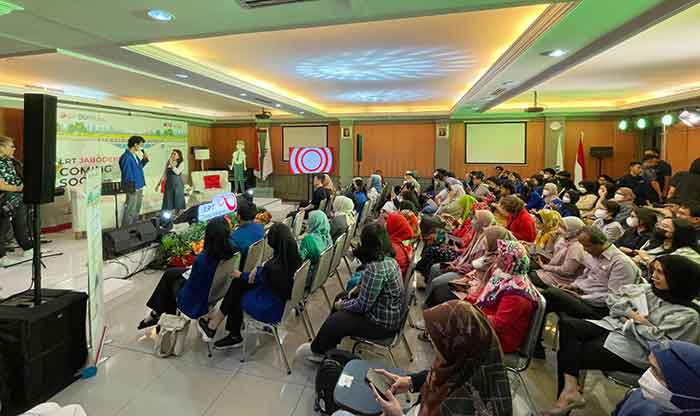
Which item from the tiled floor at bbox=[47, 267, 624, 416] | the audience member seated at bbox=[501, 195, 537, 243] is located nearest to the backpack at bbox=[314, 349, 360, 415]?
the tiled floor at bbox=[47, 267, 624, 416]

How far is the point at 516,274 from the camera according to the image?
7.64 feet

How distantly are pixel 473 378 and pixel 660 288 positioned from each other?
1.50 meters

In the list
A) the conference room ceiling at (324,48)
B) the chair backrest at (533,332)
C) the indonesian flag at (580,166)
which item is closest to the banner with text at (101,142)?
the conference room ceiling at (324,48)

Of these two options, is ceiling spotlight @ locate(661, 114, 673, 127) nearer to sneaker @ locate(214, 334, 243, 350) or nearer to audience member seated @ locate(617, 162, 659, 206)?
audience member seated @ locate(617, 162, 659, 206)

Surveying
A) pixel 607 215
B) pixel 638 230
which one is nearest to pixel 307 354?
pixel 638 230

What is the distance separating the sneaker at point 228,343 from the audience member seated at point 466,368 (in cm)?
215

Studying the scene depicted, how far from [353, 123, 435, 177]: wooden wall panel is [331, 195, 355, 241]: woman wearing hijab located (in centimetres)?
630

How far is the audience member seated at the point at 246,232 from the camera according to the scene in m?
3.70

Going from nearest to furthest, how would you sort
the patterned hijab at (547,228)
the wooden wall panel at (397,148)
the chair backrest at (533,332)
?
the chair backrest at (533,332) → the patterned hijab at (547,228) → the wooden wall panel at (397,148)

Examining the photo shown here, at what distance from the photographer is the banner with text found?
22.7 feet

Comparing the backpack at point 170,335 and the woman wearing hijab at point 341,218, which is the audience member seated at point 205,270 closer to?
the backpack at point 170,335

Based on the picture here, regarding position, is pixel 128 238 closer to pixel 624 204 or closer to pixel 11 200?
pixel 11 200

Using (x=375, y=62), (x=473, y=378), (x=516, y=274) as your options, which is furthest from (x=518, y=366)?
(x=375, y=62)

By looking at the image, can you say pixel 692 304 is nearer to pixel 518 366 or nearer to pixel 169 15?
pixel 518 366
